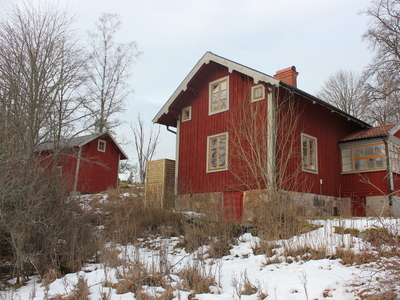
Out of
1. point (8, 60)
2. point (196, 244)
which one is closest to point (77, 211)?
point (196, 244)

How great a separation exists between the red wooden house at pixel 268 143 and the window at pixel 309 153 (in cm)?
4

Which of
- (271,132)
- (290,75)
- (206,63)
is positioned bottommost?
(271,132)

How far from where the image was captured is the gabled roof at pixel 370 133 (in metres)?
14.8

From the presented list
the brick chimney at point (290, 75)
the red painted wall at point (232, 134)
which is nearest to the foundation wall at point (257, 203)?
the red painted wall at point (232, 134)

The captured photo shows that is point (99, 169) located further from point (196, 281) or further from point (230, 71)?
point (196, 281)

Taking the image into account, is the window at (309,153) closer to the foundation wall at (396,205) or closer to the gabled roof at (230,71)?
the gabled roof at (230,71)

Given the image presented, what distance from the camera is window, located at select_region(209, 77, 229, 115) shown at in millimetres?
14328

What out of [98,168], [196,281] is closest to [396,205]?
[196,281]

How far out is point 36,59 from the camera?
14125 mm

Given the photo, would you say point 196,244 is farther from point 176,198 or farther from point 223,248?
point 176,198

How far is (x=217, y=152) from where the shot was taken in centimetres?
1398

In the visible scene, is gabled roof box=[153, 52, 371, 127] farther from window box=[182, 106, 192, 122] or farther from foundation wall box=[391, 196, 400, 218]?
foundation wall box=[391, 196, 400, 218]

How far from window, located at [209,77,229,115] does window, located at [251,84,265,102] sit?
3.97 feet

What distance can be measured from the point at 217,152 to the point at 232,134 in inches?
39.4
